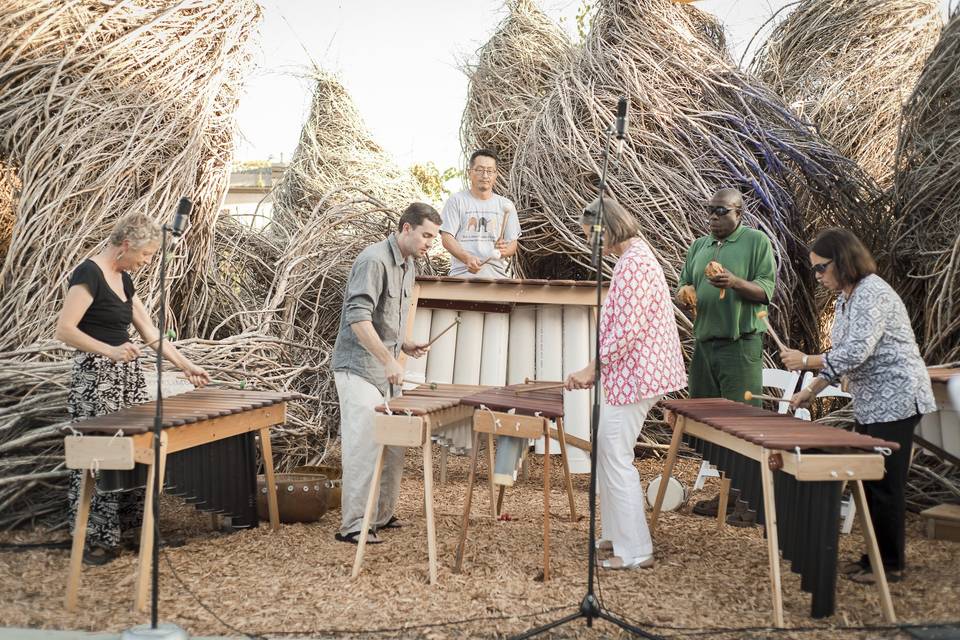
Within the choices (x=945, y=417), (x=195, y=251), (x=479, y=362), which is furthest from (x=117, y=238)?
(x=945, y=417)

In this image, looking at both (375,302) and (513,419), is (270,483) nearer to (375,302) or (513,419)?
(375,302)

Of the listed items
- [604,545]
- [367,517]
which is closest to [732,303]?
[604,545]

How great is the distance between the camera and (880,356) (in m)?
3.76

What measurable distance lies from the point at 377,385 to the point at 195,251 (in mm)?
2859

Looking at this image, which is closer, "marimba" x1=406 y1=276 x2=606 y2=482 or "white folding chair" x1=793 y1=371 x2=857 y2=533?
"white folding chair" x1=793 y1=371 x2=857 y2=533

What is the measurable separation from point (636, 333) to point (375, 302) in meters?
1.24

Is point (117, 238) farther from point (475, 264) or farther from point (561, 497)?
point (561, 497)

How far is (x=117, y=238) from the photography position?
157 inches

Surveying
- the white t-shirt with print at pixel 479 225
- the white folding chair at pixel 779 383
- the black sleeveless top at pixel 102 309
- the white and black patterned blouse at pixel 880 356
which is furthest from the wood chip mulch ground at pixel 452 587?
the white t-shirt with print at pixel 479 225

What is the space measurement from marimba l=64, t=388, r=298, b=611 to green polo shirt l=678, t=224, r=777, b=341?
2.24 meters

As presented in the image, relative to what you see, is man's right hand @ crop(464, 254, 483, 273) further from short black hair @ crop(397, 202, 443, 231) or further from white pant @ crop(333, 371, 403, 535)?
white pant @ crop(333, 371, 403, 535)

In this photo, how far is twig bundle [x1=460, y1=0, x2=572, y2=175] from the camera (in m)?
8.71

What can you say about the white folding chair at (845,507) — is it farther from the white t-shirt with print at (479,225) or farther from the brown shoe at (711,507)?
the white t-shirt with print at (479,225)

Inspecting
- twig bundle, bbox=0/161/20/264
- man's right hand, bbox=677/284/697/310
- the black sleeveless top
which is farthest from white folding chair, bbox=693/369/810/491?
twig bundle, bbox=0/161/20/264
